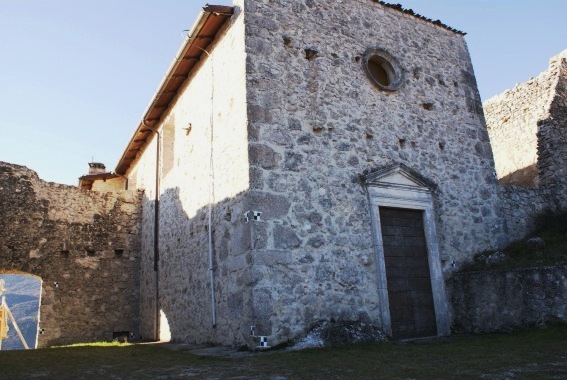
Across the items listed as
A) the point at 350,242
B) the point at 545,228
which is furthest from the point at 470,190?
the point at 350,242

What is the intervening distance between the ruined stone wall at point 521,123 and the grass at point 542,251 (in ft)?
5.38

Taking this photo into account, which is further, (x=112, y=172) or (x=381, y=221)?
(x=112, y=172)

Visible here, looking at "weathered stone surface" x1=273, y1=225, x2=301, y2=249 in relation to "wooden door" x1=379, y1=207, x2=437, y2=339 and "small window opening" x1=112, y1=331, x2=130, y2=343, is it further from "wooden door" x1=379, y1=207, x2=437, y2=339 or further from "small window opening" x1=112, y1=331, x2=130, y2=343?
"small window opening" x1=112, y1=331, x2=130, y2=343

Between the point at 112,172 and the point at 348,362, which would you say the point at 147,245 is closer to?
the point at 112,172

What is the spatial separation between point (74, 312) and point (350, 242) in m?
6.89

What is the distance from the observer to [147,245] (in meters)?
11.1

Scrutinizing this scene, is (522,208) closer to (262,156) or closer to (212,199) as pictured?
(262,156)

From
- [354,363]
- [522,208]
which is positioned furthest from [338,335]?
[522,208]

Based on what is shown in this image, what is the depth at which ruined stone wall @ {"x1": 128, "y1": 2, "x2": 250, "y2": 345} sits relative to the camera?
679cm

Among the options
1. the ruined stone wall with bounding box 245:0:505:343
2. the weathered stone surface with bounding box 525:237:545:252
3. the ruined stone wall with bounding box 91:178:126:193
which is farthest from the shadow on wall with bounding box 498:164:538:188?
the ruined stone wall with bounding box 91:178:126:193

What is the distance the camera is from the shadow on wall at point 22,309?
34688 mm

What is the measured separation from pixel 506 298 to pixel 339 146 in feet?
11.3

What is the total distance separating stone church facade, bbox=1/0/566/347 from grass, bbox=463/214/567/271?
0.83 feet

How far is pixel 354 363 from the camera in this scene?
457 cm
